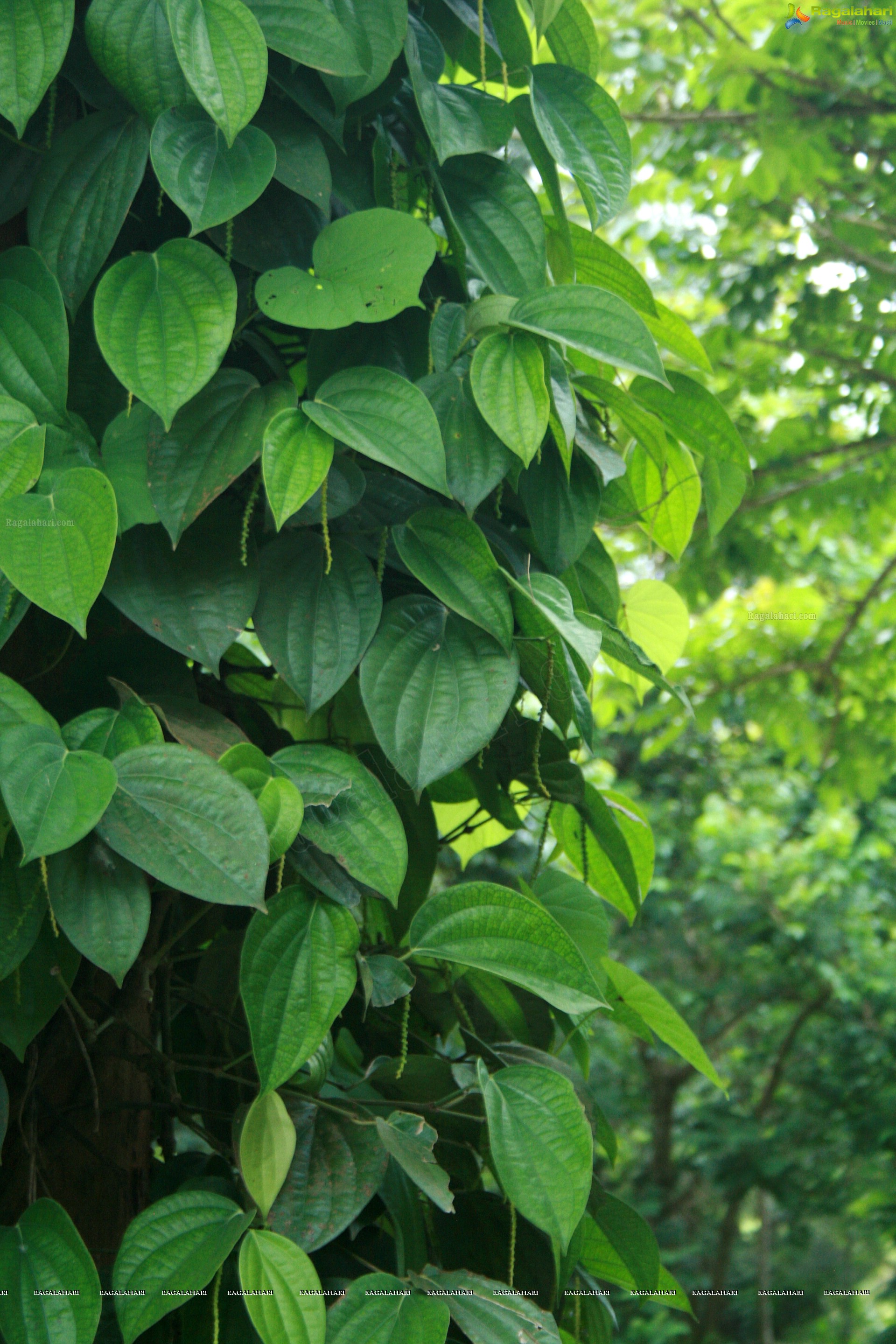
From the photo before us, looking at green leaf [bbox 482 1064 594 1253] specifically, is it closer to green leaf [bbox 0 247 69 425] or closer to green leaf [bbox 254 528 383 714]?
green leaf [bbox 254 528 383 714]

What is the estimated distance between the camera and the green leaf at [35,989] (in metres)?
0.50

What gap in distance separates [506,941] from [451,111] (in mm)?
452

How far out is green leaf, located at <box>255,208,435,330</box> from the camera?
1.74 ft

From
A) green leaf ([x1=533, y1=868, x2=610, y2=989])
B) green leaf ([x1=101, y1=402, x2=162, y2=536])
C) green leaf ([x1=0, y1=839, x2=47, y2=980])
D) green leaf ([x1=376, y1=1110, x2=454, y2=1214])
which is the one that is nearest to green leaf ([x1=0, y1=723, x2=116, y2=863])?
green leaf ([x1=0, y1=839, x2=47, y2=980])

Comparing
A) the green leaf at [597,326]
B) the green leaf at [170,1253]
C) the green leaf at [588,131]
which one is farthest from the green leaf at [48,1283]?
the green leaf at [588,131]

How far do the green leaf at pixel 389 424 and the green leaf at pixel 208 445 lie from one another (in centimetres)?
3

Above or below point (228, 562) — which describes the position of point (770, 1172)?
below

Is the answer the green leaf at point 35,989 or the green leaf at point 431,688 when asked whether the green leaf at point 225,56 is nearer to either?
the green leaf at point 431,688

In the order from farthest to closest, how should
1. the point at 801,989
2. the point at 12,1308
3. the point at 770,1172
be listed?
the point at 801,989
the point at 770,1172
the point at 12,1308

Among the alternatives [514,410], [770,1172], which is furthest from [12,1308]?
[770,1172]

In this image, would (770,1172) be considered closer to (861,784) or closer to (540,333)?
(861,784)

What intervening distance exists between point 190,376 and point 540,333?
0.18 m

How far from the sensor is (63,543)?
46 cm

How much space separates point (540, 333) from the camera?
545 millimetres
